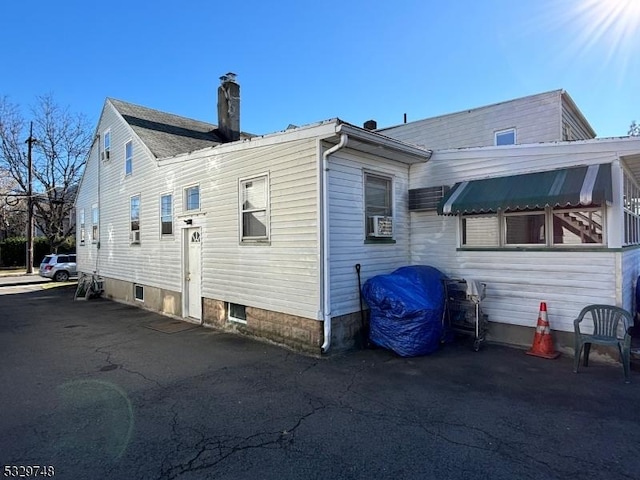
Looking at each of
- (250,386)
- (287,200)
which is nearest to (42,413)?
(250,386)

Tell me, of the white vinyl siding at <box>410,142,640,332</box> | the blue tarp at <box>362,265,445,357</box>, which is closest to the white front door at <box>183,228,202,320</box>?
the blue tarp at <box>362,265,445,357</box>

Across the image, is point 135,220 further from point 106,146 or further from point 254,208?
point 254,208

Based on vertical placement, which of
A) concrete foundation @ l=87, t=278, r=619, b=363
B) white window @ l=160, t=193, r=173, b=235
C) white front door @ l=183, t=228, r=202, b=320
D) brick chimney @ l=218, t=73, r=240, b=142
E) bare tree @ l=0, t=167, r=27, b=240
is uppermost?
brick chimney @ l=218, t=73, r=240, b=142

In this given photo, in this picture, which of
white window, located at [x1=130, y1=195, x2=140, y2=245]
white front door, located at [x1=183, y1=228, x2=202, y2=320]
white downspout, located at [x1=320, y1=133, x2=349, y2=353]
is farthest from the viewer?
white window, located at [x1=130, y1=195, x2=140, y2=245]

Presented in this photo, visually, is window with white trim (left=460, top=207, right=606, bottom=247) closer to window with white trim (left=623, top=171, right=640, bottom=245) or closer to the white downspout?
window with white trim (left=623, top=171, right=640, bottom=245)

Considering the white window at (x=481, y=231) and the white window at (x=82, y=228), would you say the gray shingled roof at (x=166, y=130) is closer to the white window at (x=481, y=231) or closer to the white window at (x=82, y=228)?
the white window at (x=82, y=228)

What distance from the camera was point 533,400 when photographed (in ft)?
15.2

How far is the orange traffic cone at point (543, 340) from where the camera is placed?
20.5 ft

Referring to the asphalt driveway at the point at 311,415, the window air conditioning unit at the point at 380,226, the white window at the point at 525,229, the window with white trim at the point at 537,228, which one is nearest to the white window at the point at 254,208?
the window air conditioning unit at the point at 380,226

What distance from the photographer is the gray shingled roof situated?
39.6 feet

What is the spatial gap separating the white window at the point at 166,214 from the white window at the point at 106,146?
17.8 ft

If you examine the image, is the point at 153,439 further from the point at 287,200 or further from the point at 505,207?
the point at 505,207

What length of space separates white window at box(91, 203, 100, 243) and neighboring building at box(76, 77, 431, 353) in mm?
4282

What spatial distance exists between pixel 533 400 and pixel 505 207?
3.11 m
